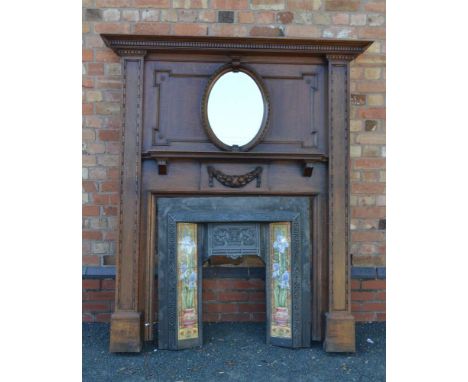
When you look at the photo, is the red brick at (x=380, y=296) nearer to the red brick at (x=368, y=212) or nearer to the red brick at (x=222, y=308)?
the red brick at (x=368, y=212)

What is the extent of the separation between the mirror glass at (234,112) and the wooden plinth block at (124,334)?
1.14m

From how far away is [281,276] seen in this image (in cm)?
199

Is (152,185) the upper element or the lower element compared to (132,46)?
→ lower

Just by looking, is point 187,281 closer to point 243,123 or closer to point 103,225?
point 103,225

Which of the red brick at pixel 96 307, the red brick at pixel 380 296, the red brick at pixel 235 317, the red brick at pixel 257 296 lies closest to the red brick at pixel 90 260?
the red brick at pixel 96 307

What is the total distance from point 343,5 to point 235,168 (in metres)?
1.32

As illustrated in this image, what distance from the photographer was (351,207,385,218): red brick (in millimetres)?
2256

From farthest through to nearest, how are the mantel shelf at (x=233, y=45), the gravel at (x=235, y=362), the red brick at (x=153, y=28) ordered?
the red brick at (x=153, y=28) → the mantel shelf at (x=233, y=45) → the gravel at (x=235, y=362)

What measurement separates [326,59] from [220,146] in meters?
0.80

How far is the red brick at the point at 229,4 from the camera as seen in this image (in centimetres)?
221

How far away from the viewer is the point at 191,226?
6.47ft

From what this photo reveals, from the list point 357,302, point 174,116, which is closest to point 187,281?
point 174,116

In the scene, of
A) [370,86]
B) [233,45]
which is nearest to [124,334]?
[233,45]

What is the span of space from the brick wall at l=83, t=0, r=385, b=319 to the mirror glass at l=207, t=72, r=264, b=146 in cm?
51
